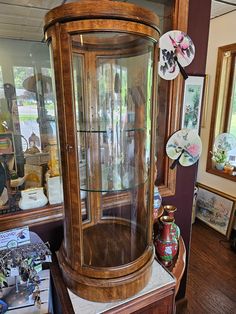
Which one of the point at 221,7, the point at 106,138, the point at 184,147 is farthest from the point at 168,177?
the point at 221,7

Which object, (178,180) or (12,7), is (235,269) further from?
(12,7)

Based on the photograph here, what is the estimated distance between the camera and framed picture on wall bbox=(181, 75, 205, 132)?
133 cm

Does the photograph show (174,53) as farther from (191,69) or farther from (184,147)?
(184,147)

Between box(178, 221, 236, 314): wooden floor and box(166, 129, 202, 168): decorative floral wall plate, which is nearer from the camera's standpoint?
box(166, 129, 202, 168): decorative floral wall plate

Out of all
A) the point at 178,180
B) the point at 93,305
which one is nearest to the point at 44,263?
the point at 93,305

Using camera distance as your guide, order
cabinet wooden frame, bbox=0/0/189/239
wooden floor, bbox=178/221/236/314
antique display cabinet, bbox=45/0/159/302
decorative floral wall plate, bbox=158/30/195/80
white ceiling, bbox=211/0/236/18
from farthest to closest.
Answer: white ceiling, bbox=211/0/236/18, wooden floor, bbox=178/221/236/314, decorative floral wall plate, bbox=158/30/195/80, cabinet wooden frame, bbox=0/0/189/239, antique display cabinet, bbox=45/0/159/302

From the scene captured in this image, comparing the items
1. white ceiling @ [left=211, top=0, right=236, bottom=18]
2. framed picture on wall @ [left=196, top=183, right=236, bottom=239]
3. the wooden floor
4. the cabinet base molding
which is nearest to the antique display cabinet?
the cabinet base molding

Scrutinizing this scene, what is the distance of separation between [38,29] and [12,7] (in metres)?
0.24

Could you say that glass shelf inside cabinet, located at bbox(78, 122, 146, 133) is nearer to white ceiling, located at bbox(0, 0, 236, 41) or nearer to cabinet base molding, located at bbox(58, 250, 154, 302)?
cabinet base molding, located at bbox(58, 250, 154, 302)

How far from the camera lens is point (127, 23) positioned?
667 mm

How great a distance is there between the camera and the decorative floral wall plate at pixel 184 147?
4.45 feet

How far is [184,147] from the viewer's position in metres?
1.38

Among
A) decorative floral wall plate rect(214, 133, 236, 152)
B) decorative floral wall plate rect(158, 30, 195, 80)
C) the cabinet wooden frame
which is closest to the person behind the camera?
the cabinet wooden frame

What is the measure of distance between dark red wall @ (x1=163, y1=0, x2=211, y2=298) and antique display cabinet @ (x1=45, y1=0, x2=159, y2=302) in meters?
0.47
